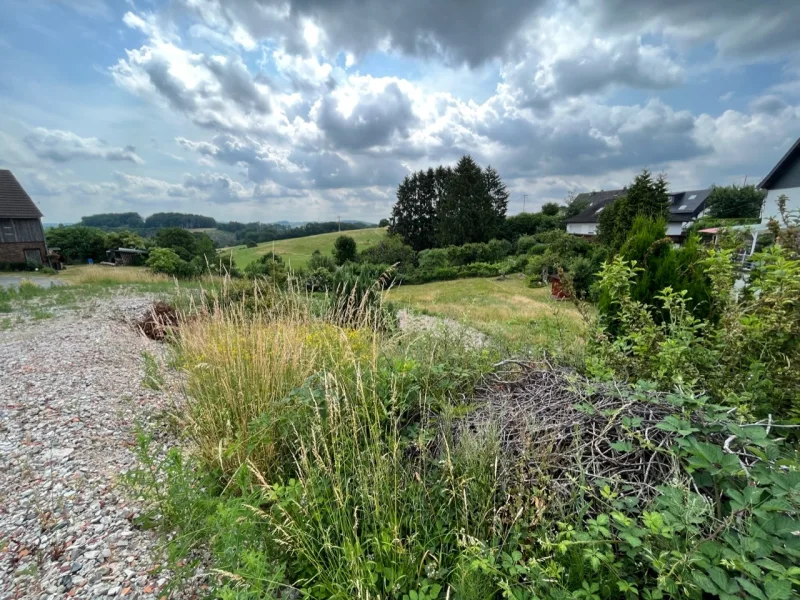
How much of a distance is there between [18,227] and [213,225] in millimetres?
32492

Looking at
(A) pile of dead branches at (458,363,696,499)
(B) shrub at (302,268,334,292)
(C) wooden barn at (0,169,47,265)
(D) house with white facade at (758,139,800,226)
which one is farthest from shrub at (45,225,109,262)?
(D) house with white facade at (758,139,800,226)

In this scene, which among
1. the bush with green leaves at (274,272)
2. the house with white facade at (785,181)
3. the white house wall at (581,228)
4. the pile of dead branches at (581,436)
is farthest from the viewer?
the white house wall at (581,228)

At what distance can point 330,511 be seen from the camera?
5.00 feet

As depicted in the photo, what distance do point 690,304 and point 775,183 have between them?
21.7m

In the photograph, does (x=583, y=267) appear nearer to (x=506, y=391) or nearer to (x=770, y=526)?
(x=506, y=391)

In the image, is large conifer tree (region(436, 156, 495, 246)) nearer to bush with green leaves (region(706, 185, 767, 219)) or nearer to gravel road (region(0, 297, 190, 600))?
bush with green leaves (region(706, 185, 767, 219))

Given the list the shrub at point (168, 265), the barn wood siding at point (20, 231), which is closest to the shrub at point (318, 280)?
the shrub at point (168, 265)

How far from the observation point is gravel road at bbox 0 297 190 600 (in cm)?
171

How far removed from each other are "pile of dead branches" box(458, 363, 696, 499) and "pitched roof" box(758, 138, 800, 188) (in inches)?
897

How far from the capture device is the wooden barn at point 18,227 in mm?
26219

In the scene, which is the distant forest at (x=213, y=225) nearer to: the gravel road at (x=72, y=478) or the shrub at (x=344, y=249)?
the shrub at (x=344, y=249)

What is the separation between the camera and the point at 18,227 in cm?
2692

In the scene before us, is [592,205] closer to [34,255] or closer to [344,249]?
[344,249]

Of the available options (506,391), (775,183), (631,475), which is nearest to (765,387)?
(631,475)
